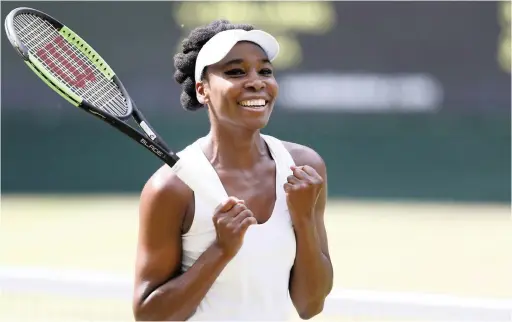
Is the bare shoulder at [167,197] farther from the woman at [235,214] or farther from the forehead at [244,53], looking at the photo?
the forehead at [244,53]

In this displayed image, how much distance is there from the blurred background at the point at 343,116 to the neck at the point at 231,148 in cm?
641

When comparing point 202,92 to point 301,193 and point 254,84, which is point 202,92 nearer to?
point 254,84

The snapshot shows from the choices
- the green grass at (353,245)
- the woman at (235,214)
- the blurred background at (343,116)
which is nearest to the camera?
the woman at (235,214)

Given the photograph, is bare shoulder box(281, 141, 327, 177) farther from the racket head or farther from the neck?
the racket head

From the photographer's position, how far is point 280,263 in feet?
8.91

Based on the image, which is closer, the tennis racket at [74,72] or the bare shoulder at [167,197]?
the bare shoulder at [167,197]

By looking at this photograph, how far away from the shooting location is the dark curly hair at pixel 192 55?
2869 mm

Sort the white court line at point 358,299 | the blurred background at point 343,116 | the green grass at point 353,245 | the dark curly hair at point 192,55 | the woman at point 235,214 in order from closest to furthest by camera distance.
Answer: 1. the woman at point 235,214
2. the dark curly hair at point 192,55
3. the white court line at point 358,299
4. the green grass at point 353,245
5. the blurred background at point 343,116

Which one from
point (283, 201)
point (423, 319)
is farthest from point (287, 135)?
point (283, 201)

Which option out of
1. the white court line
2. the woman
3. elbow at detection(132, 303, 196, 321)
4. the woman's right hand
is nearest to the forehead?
the woman

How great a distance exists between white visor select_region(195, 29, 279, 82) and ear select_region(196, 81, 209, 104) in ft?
0.14

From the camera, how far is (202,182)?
268 centimetres

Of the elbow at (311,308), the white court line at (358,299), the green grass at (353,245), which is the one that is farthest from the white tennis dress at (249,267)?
the green grass at (353,245)

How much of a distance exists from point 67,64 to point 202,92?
597mm
